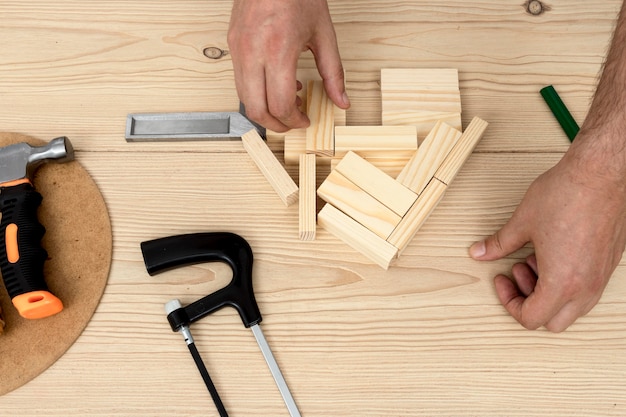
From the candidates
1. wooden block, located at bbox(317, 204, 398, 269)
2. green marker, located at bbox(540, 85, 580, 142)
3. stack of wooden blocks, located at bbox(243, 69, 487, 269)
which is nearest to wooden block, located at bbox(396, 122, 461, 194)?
stack of wooden blocks, located at bbox(243, 69, 487, 269)

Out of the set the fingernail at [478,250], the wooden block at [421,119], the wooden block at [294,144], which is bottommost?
the fingernail at [478,250]

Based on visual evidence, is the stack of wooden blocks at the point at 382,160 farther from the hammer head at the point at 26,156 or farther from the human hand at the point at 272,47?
the hammer head at the point at 26,156

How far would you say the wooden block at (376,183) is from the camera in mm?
814

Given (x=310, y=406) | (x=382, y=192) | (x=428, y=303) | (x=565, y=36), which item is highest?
(x=565, y=36)

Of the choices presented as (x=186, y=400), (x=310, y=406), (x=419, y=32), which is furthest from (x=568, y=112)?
(x=186, y=400)

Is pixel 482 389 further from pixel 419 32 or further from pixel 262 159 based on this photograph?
pixel 419 32

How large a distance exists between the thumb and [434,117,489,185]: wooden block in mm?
111

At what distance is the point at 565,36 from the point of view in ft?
3.27

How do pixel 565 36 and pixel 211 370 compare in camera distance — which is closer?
pixel 211 370

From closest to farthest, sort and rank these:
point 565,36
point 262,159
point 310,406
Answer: point 310,406 < point 262,159 < point 565,36

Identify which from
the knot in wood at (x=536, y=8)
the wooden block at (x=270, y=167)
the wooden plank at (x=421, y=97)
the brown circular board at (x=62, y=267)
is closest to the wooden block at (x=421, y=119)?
the wooden plank at (x=421, y=97)

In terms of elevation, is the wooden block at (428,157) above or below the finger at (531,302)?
above

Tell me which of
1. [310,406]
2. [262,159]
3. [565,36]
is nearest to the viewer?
[310,406]

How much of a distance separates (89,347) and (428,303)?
527 mm
